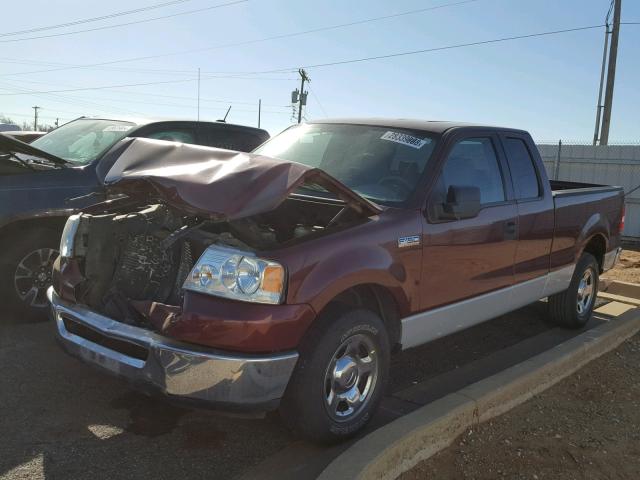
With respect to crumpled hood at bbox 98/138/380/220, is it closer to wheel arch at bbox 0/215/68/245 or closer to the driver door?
the driver door

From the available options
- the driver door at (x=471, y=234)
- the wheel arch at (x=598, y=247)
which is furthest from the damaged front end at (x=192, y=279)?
the wheel arch at (x=598, y=247)

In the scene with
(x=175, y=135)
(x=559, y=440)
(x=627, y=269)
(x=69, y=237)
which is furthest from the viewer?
(x=627, y=269)

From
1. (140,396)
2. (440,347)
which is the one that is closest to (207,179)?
(140,396)

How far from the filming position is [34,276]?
4.97m

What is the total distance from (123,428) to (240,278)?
50.8 inches

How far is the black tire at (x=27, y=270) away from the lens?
4801 mm

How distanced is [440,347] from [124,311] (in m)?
3.16

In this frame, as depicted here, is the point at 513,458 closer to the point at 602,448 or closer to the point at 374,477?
the point at 602,448

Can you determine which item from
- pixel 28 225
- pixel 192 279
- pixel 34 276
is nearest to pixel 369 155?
pixel 192 279

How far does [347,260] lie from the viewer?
3.21 m

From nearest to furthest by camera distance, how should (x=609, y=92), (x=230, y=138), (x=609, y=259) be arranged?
(x=609, y=259)
(x=230, y=138)
(x=609, y=92)

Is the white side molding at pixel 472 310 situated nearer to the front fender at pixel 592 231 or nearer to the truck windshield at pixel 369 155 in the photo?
the front fender at pixel 592 231

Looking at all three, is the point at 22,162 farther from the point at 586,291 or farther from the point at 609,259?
the point at 609,259

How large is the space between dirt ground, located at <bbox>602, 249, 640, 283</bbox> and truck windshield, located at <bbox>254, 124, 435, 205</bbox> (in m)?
6.03
